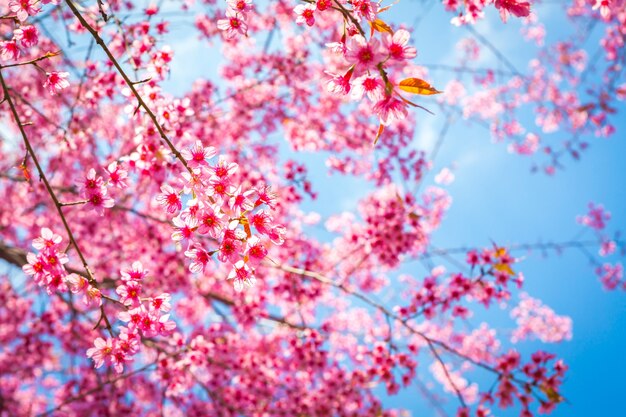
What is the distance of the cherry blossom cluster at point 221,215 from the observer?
2.06 m

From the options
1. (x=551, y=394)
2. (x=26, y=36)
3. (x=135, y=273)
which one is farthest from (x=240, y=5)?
(x=551, y=394)

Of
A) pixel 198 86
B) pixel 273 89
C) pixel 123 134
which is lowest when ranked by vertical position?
pixel 198 86

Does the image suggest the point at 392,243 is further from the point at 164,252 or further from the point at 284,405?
the point at 164,252

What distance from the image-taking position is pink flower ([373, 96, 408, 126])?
185cm

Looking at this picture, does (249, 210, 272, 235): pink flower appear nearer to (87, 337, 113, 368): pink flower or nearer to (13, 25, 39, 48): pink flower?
(87, 337, 113, 368): pink flower

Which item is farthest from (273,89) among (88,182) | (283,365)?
(88,182)

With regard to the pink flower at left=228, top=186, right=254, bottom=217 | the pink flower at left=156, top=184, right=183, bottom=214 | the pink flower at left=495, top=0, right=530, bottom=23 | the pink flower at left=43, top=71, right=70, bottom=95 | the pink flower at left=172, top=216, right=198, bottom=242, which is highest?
the pink flower at left=495, top=0, right=530, bottom=23

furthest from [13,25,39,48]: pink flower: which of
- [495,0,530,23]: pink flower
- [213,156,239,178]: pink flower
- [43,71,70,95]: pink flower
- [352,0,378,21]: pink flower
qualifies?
[495,0,530,23]: pink flower

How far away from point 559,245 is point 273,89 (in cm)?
639

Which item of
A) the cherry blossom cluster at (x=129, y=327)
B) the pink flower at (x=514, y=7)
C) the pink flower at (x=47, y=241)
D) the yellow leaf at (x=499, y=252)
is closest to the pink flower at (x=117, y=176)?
the pink flower at (x=47, y=241)

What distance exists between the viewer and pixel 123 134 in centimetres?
972

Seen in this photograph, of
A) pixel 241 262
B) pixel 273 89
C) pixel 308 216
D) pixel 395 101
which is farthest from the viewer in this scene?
pixel 308 216

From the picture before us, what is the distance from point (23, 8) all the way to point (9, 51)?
403 millimetres

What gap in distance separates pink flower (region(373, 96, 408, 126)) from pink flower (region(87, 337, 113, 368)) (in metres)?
1.93
